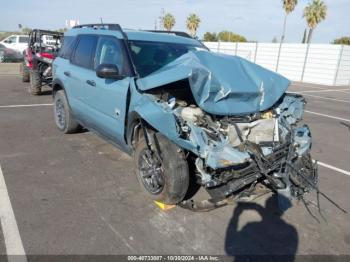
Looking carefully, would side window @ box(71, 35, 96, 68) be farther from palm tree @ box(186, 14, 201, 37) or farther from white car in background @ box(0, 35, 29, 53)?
palm tree @ box(186, 14, 201, 37)

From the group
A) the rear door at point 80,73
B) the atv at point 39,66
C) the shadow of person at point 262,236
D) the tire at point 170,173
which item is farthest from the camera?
the atv at point 39,66

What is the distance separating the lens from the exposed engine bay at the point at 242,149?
3488 millimetres

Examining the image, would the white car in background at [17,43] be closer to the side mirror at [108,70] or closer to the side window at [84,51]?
the side window at [84,51]

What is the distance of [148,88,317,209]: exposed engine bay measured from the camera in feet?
11.4

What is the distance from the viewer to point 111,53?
4.92 meters

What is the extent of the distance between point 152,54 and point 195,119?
1.52 metres

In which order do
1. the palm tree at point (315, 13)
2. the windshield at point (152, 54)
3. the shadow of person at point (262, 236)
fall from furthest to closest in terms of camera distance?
the palm tree at point (315, 13) → the windshield at point (152, 54) → the shadow of person at point (262, 236)

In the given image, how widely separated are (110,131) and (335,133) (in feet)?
19.2

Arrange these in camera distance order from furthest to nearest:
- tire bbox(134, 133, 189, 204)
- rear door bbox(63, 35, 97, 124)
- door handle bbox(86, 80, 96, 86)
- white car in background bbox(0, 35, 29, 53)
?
white car in background bbox(0, 35, 29, 53) < rear door bbox(63, 35, 97, 124) < door handle bbox(86, 80, 96, 86) < tire bbox(134, 133, 189, 204)

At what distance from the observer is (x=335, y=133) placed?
8.33m

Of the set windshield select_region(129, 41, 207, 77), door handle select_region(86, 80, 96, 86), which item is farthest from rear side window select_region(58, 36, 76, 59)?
windshield select_region(129, 41, 207, 77)

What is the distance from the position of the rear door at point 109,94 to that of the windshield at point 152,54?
17 centimetres

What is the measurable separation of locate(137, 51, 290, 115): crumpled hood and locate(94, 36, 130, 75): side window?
505mm

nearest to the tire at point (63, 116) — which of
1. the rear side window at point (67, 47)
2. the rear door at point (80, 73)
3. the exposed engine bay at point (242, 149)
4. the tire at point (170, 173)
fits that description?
the rear door at point (80, 73)
